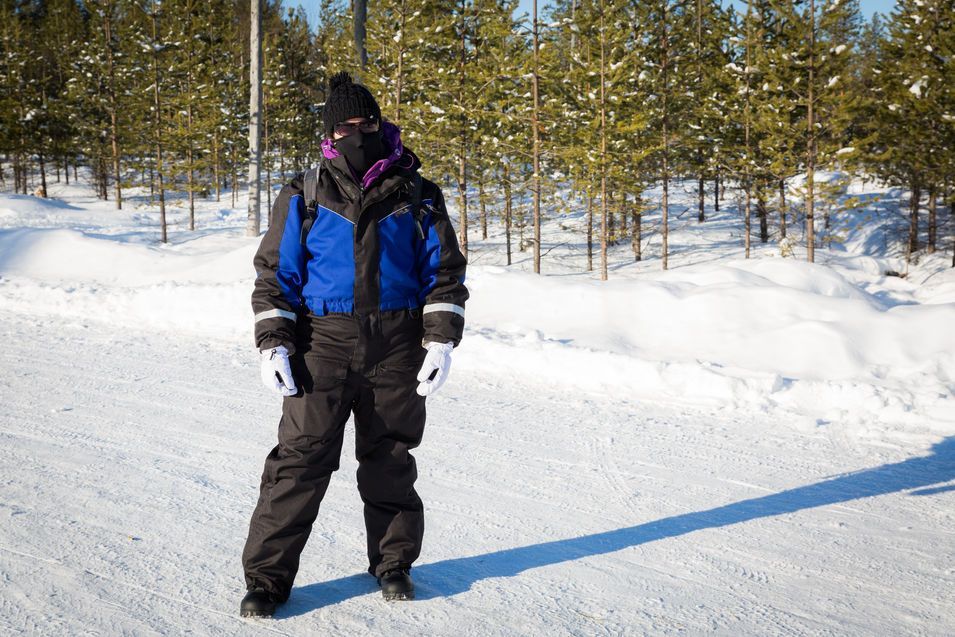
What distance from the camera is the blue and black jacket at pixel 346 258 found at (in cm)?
266

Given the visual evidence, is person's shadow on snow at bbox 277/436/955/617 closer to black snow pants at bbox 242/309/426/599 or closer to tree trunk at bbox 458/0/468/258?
black snow pants at bbox 242/309/426/599

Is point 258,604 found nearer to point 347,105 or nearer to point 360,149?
point 360,149

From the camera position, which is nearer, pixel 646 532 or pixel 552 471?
pixel 646 532

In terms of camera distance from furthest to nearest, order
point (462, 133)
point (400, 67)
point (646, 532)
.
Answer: point (462, 133) → point (400, 67) → point (646, 532)

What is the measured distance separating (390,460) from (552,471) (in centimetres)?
178

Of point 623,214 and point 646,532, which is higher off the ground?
point 623,214

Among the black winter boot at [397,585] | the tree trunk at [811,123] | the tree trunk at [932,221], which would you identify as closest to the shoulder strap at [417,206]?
the black winter boot at [397,585]

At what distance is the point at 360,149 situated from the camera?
269 centimetres

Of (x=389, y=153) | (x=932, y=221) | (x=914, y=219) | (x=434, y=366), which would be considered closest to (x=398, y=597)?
(x=434, y=366)

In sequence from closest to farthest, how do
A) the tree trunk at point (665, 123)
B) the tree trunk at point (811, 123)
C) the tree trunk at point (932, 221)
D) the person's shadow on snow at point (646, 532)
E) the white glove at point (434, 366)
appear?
the white glove at point (434, 366) → the person's shadow on snow at point (646, 532) → the tree trunk at point (811, 123) → the tree trunk at point (665, 123) → the tree trunk at point (932, 221)

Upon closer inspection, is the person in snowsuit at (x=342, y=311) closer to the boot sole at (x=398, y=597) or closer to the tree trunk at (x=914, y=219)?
the boot sole at (x=398, y=597)

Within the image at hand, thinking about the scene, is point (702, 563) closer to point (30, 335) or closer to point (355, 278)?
point (355, 278)

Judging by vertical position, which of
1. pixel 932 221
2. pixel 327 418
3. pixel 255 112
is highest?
pixel 255 112

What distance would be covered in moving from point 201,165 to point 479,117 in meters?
11.0
